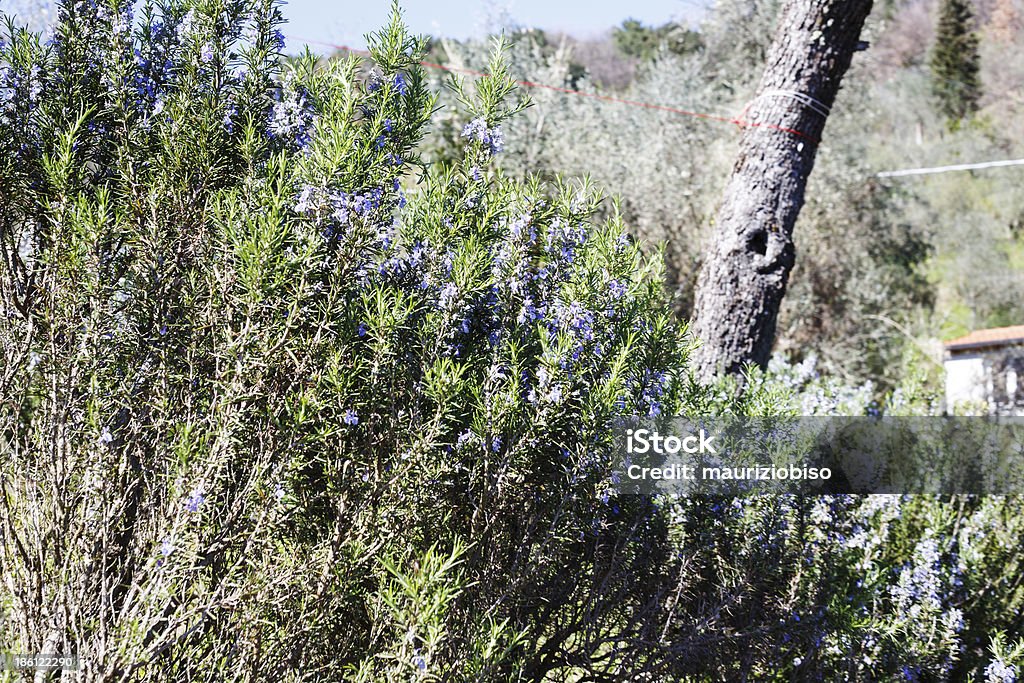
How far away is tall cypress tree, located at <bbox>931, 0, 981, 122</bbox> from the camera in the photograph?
33781 mm

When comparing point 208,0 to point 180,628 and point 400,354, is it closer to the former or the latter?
point 400,354

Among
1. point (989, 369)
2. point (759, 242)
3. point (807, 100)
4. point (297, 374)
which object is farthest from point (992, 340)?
point (297, 374)

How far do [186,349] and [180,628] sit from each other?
624 millimetres

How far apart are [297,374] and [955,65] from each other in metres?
38.6

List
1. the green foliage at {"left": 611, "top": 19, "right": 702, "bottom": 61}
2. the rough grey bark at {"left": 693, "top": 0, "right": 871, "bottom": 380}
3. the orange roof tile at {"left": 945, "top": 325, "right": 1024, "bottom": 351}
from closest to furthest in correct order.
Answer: the rough grey bark at {"left": 693, "top": 0, "right": 871, "bottom": 380} < the orange roof tile at {"left": 945, "top": 325, "right": 1024, "bottom": 351} < the green foliage at {"left": 611, "top": 19, "right": 702, "bottom": 61}

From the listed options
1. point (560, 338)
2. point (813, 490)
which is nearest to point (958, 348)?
point (813, 490)

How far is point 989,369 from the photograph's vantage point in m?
13.5

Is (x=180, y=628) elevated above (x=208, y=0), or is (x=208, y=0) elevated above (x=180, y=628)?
(x=208, y=0)

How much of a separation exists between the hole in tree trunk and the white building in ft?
6.86

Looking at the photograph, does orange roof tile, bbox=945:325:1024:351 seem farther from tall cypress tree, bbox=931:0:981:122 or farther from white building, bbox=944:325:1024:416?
tall cypress tree, bbox=931:0:981:122

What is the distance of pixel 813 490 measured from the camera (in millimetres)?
3246

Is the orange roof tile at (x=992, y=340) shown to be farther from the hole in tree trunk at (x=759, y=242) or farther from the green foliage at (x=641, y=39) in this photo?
the hole in tree trunk at (x=759, y=242)

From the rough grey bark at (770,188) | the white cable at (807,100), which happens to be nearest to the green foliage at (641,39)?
the rough grey bark at (770,188)

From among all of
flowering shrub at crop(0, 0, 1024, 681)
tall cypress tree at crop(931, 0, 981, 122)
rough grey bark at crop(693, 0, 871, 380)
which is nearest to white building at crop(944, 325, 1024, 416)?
rough grey bark at crop(693, 0, 871, 380)
